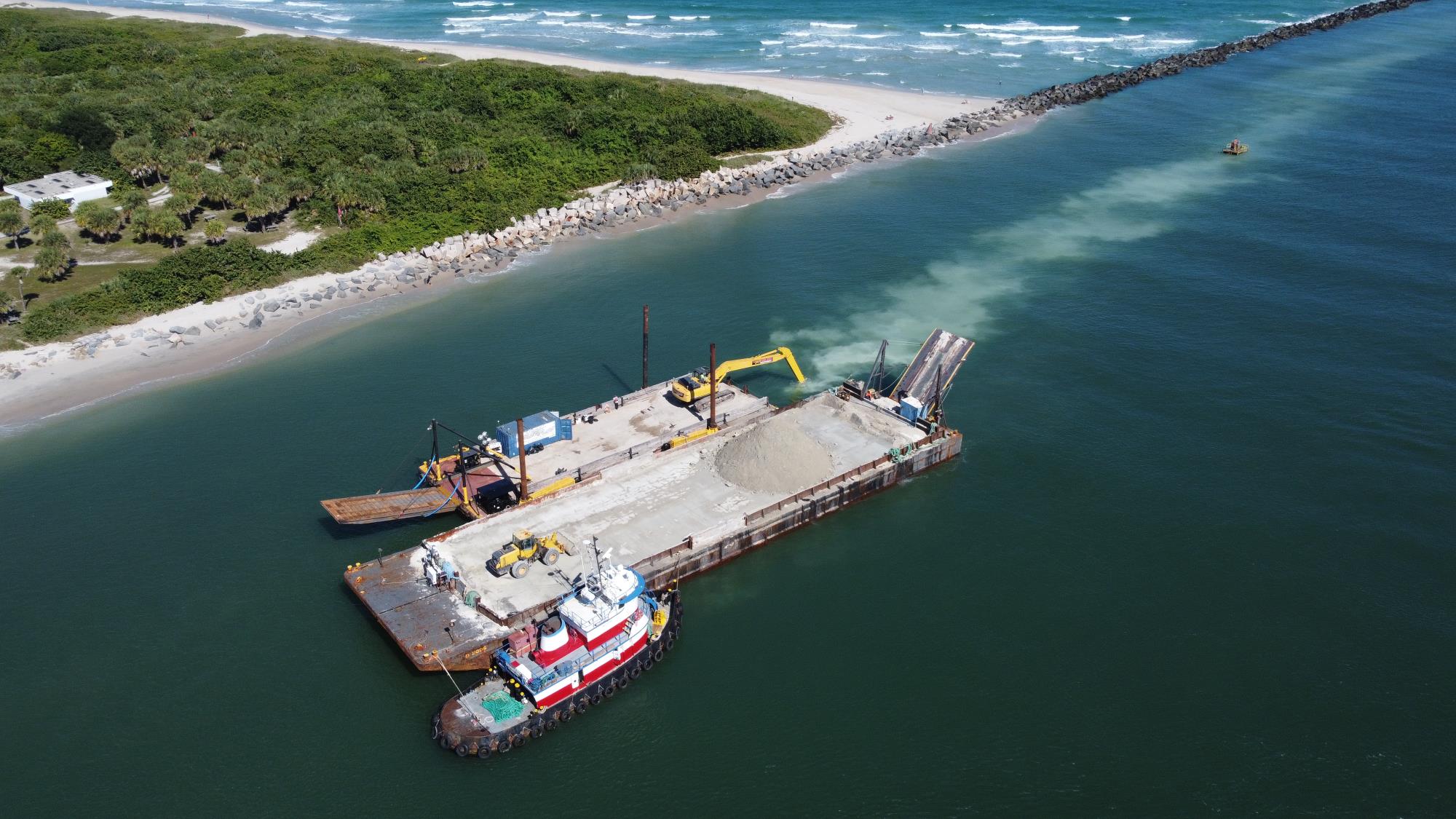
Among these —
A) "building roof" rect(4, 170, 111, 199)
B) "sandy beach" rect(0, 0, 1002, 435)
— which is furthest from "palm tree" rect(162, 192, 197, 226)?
"building roof" rect(4, 170, 111, 199)

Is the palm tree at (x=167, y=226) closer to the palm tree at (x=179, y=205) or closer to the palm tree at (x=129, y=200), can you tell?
the palm tree at (x=179, y=205)

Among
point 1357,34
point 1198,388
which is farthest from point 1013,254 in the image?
point 1357,34

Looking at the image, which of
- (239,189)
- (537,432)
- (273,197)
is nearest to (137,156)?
(239,189)

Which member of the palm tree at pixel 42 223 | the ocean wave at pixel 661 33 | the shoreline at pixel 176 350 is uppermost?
the ocean wave at pixel 661 33

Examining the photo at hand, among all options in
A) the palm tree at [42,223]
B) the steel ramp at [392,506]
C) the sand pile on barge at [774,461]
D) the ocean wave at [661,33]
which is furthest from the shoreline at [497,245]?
the sand pile on barge at [774,461]

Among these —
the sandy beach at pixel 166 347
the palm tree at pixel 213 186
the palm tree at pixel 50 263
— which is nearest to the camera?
the sandy beach at pixel 166 347

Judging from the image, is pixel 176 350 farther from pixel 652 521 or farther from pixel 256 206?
pixel 652 521

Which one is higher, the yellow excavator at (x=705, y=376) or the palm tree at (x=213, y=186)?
the palm tree at (x=213, y=186)
